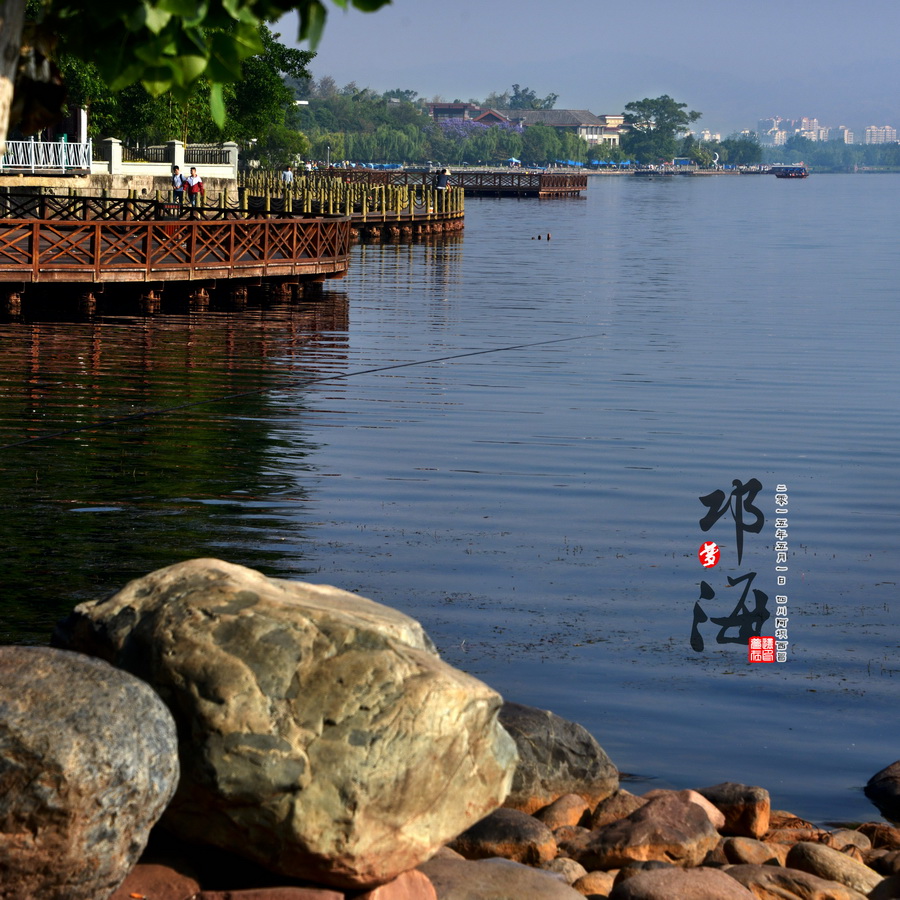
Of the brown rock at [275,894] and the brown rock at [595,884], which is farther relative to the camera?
the brown rock at [595,884]

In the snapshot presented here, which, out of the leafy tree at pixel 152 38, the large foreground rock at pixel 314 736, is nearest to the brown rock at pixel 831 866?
the large foreground rock at pixel 314 736

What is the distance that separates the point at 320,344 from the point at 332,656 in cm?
1969

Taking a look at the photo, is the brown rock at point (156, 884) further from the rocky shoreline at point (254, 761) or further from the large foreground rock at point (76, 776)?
the large foreground rock at point (76, 776)

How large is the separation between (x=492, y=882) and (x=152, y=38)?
3475mm

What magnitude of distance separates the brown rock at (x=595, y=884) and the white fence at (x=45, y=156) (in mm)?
43804

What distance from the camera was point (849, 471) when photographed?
583 inches

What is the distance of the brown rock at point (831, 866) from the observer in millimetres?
6305

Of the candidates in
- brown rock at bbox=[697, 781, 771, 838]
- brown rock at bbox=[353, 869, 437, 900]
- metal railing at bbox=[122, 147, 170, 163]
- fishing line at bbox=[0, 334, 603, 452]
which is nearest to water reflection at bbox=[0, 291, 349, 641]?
fishing line at bbox=[0, 334, 603, 452]

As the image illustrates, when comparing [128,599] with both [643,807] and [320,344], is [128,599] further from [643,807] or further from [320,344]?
[320,344]

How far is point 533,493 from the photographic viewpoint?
44.3ft

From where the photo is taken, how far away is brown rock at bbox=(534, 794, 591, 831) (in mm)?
6914

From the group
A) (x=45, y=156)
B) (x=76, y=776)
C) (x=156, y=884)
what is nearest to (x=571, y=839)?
(x=156, y=884)

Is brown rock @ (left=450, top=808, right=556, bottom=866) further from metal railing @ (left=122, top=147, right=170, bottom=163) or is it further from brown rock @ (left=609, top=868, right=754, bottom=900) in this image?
metal railing @ (left=122, top=147, right=170, bottom=163)

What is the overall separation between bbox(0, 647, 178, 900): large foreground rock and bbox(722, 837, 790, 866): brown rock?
113 inches
